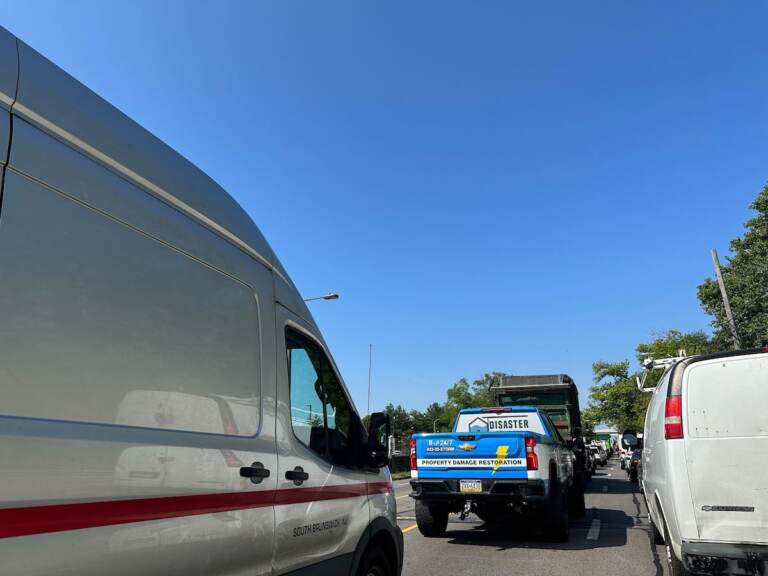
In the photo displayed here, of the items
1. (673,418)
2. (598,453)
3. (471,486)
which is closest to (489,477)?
(471,486)

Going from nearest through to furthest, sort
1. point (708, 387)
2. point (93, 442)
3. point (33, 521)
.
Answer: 1. point (33, 521)
2. point (93, 442)
3. point (708, 387)

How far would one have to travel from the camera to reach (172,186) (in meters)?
2.66

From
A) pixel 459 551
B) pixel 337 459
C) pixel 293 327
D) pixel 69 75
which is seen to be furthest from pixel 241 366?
pixel 459 551

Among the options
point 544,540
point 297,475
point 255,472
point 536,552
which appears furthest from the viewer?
point 544,540

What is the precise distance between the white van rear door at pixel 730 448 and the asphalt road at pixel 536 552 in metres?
3.00

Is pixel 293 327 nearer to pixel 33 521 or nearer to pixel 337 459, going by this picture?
pixel 337 459

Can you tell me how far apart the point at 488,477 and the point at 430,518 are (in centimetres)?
148

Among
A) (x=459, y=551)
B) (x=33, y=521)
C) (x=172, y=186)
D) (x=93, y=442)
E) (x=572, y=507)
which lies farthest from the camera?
(x=572, y=507)

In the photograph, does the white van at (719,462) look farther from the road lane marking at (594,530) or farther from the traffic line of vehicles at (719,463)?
the road lane marking at (594,530)

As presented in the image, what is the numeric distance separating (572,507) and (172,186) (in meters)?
12.0

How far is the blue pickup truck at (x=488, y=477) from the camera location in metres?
8.09

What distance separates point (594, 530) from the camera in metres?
10.1

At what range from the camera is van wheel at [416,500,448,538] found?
9.06 meters

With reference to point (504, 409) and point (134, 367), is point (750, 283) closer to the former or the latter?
point (504, 409)
